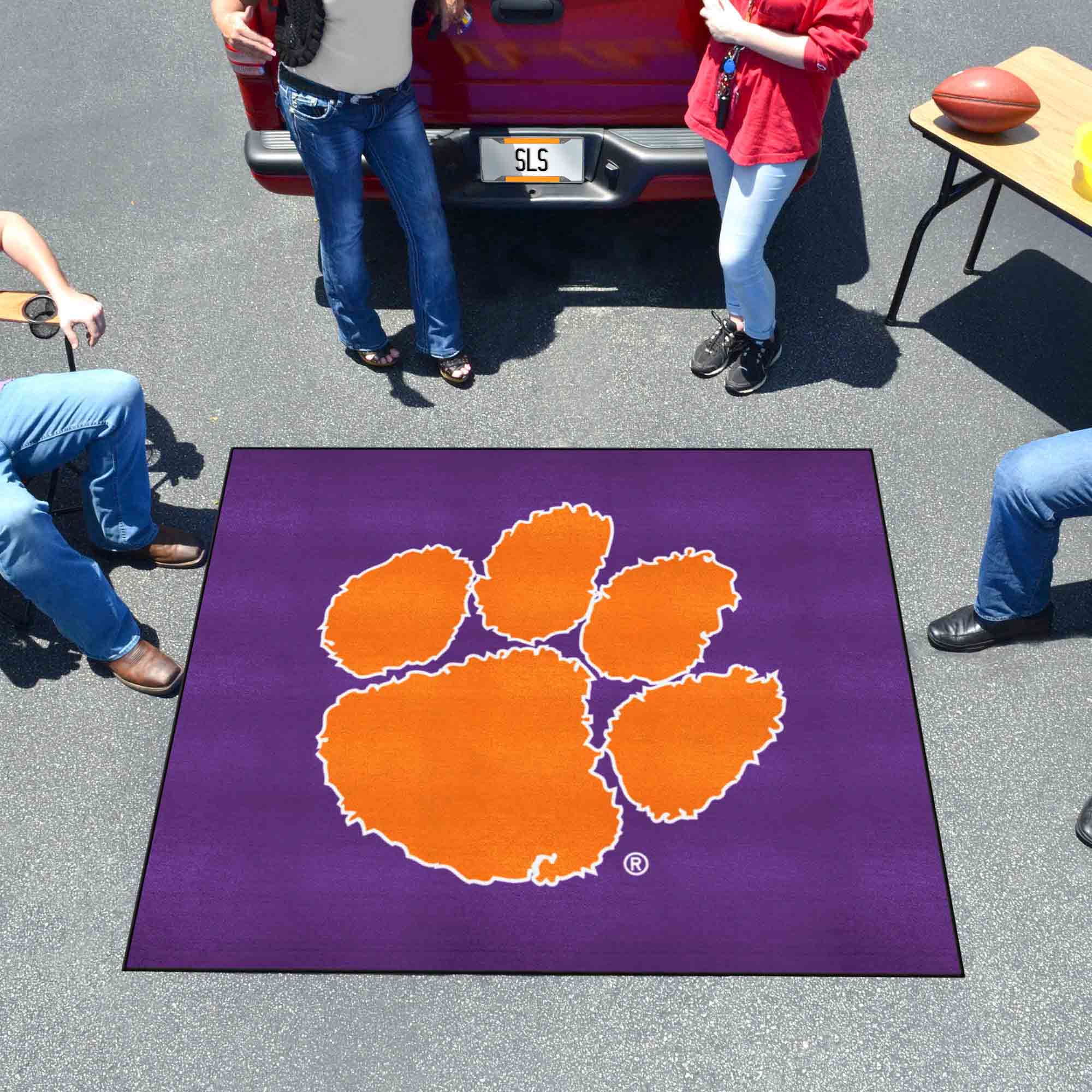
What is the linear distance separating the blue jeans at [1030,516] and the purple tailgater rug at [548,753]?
0.32 metres

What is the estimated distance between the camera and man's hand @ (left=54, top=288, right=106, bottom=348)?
2914mm

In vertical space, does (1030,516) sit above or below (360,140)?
below

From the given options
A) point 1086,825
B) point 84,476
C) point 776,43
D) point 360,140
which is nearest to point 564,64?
point 360,140

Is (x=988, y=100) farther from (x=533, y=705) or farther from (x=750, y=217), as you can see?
(x=533, y=705)

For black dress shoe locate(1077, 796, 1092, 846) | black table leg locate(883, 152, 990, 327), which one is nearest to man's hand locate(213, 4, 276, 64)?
black table leg locate(883, 152, 990, 327)

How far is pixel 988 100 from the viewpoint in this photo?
3.25m

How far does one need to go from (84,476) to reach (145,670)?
588 millimetres

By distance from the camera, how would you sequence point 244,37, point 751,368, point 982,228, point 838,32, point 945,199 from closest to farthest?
point 838,32, point 244,37, point 945,199, point 751,368, point 982,228

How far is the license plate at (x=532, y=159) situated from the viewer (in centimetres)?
351

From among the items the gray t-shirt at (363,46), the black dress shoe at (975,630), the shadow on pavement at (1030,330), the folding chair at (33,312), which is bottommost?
the black dress shoe at (975,630)

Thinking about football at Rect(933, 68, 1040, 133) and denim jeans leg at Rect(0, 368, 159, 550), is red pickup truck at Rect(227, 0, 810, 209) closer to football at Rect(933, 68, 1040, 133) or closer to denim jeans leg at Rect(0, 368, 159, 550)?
football at Rect(933, 68, 1040, 133)

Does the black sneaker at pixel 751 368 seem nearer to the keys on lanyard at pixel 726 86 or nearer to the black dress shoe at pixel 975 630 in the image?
the keys on lanyard at pixel 726 86

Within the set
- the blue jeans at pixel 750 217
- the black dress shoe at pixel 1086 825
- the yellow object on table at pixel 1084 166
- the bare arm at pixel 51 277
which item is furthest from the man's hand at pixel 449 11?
the black dress shoe at pixel 1086 825

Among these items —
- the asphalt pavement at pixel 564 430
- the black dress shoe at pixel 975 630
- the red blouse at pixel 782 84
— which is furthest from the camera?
the black dress shoe at pixel 975 630
